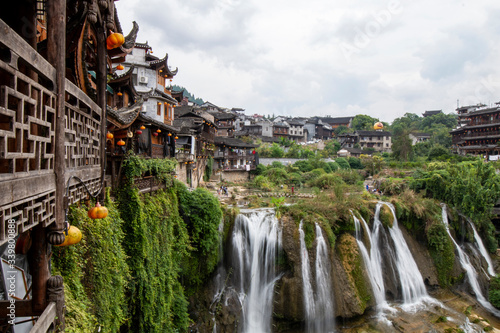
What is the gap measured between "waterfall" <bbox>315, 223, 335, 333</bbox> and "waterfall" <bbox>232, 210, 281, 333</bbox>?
230cm

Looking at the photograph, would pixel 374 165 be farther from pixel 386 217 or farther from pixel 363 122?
pixel 363 122

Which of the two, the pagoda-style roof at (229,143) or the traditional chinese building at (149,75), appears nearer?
the traditional chinese building at (149,75)

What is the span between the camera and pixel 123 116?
38.1 feet

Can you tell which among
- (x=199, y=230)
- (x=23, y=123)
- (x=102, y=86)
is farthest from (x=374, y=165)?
(x=23, y=123)

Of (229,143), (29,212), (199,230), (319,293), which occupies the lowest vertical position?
(319,293)

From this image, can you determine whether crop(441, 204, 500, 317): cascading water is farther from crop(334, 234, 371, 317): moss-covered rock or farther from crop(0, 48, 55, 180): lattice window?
crop(0, 48, 55, 180): lattice window

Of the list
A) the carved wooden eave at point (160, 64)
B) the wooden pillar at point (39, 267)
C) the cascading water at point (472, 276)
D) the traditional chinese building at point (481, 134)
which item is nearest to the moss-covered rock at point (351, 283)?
the cascading water at point (472, 276)

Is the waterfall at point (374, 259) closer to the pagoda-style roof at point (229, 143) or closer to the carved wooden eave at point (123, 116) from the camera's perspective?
the carved wooden eave at point (123, 116)

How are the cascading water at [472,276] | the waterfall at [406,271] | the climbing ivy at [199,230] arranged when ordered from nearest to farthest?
the climbing ivy at [199,230] → the waterfall at [406,271] → the cascading water at [472,276]

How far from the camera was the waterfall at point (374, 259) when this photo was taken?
60.6ft

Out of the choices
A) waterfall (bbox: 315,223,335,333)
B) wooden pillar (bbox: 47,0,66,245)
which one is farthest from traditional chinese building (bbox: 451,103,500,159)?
wooden pillar (bbox: 47,0,66,245)

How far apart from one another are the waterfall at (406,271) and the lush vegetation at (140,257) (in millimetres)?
12350

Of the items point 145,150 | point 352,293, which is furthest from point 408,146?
point 145,150

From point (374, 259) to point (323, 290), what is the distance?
4.91 meters
